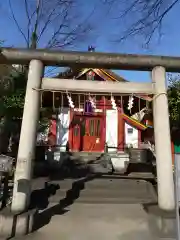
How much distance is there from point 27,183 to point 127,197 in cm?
350

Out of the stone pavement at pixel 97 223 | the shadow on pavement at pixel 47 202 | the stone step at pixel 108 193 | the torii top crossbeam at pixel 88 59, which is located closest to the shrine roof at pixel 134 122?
the stone step at pixel 108 193

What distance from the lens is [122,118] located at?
59.6 ft

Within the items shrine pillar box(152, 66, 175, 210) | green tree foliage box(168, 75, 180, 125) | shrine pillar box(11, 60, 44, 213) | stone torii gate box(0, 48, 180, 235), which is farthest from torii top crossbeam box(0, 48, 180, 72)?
green tree foliage box(168, 75, 180, 125)

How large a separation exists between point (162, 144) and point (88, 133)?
37.8 ft

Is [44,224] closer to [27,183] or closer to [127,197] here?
[27,183]

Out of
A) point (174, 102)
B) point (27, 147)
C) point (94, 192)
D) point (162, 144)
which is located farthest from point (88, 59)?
point (174, 102)

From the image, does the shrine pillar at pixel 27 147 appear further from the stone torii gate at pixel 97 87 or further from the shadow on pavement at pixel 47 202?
the shadow on pavement at pixel 47 202

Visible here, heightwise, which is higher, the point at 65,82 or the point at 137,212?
the point at 65,82

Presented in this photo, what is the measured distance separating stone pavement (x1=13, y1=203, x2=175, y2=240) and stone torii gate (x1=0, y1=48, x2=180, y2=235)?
2.57 feet

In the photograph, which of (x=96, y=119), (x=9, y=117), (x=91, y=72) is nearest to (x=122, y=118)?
(x=96, y=119)

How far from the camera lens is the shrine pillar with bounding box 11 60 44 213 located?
6113 millimetres

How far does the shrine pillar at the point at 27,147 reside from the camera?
241 inches

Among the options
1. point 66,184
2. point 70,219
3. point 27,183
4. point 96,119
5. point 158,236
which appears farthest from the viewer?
point 96,119

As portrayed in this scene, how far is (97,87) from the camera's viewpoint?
6.86 metres
